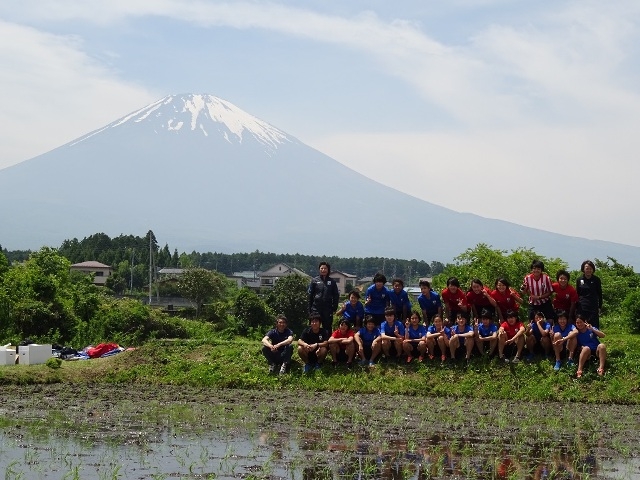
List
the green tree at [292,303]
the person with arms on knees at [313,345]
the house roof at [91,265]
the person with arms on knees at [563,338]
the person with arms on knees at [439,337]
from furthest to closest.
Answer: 1. the house roof at [91,265]
2. the green tree at [292,303]
3. the person with arms on knees at [313,345]
4. the person with arms on knees at [439,337]
5. the person with arms on knees at [563,338]

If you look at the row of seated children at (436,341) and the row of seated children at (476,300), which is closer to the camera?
the row of seated children at (436,341)

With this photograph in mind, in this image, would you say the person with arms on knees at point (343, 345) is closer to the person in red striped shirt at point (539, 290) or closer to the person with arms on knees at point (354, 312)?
the person with arms on knees at point (354, 312)

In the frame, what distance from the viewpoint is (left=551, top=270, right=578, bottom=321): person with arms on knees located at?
1566 cm

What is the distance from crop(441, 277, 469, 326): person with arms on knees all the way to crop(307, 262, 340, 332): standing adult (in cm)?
190

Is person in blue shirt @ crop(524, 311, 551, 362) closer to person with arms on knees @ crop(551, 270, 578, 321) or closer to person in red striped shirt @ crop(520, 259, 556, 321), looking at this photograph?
person in red striped shirt @ crop(520, 259, 556, 321)

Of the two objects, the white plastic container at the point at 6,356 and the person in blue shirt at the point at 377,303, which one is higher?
the person in blue shirt at the point at 377,303

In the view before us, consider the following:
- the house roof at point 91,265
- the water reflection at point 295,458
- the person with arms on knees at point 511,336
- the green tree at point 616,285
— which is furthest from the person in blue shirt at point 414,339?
the house roof at point 91,265

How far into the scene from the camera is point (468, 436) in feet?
37.3

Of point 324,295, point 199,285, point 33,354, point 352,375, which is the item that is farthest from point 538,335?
point 199,285

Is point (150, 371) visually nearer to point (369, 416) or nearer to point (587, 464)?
point (369, 416)

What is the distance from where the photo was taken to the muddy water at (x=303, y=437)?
30.3ft

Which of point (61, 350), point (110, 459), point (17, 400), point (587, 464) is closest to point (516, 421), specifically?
point (587, 464)

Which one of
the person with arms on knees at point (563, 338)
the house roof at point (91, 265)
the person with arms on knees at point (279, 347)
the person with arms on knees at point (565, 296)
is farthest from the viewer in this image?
the house roof at point (91, 265)

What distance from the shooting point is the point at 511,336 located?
51.8 feet
